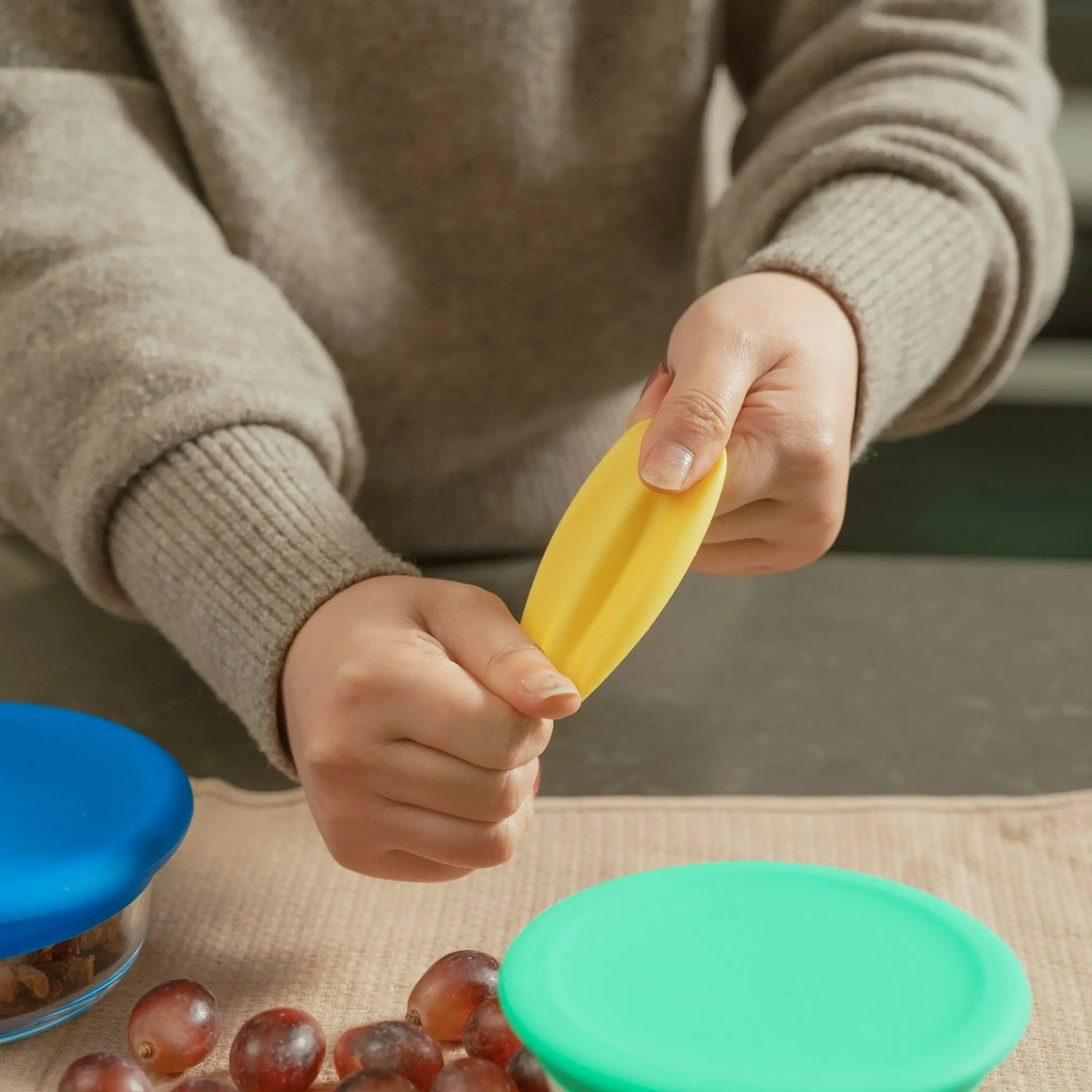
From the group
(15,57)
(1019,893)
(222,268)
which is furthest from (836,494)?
(15,57)

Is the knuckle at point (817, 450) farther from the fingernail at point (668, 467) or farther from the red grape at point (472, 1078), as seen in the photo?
the red grape at point (472, 1078)

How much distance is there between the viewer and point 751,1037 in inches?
13.0

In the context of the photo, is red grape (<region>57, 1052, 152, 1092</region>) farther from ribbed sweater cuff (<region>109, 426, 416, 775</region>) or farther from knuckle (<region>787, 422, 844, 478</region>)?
knuckle (<region>787, 422, 844, 478</region>)

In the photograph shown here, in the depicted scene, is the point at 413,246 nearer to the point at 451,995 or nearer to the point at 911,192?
the point at 911,192

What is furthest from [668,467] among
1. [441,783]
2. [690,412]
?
[441,783]

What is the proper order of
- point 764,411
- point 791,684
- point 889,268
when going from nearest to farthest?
point 764,411, point 889,268, point 791,684

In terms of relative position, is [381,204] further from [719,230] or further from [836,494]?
[836,494]

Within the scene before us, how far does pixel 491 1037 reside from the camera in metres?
0.39

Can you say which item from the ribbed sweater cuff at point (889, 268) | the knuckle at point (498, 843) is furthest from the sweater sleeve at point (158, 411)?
the ribbed sweater cuff at point (889, 268)

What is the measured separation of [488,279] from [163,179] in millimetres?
219

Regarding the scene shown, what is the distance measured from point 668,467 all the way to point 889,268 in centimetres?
25

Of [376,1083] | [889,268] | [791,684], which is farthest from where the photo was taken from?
[791,684]

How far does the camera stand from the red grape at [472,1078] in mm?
353

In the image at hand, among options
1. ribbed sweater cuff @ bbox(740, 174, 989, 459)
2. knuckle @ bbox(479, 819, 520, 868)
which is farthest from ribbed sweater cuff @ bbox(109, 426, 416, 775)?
ribbed sweater cuff @ bbox(740, 174, 989, 459)
